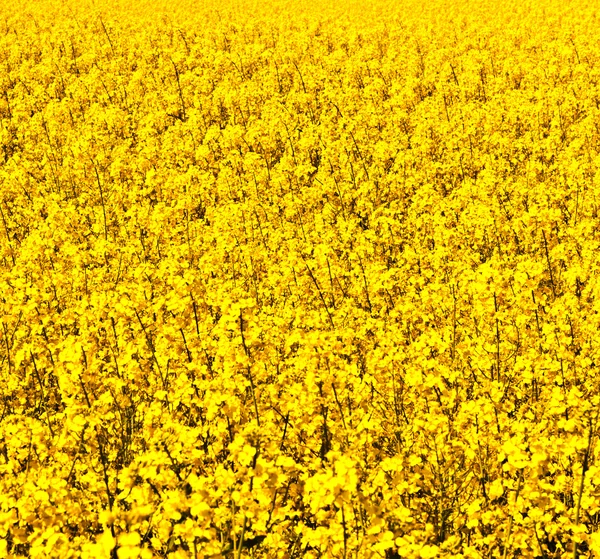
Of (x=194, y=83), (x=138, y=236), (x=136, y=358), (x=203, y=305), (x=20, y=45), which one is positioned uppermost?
(x=20, y=45)

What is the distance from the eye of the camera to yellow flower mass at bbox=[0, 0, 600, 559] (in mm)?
3615

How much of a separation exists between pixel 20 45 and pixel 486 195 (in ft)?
44.5

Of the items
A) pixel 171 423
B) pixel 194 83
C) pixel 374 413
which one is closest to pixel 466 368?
pixel 374 413

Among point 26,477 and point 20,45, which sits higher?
point 20,45

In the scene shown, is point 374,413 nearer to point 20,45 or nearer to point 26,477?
point 26,477

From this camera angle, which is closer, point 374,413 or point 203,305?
point 374,413

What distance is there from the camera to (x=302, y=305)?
634 cm

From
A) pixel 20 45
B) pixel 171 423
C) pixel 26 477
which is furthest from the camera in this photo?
pixel 20 45

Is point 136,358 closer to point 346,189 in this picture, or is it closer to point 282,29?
point 346,189

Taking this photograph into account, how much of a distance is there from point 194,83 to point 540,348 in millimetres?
10525

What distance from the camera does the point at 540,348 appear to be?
5504mm

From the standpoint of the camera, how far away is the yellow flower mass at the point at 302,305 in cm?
362

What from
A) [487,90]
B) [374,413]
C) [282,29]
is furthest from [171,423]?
[282,29]

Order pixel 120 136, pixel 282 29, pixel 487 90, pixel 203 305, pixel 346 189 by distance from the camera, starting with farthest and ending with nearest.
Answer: pixel 282 29, pixel 487 90, pixel 120 136, pixel 346 189, pixel 203 305
